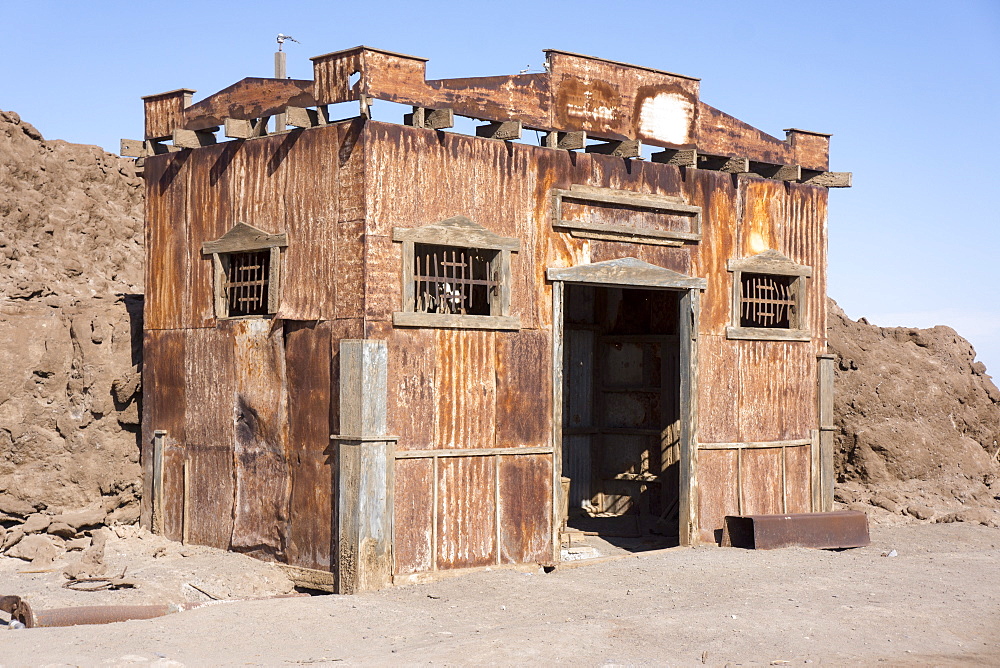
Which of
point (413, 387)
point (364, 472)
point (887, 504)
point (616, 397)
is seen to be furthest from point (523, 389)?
point (887, 504)

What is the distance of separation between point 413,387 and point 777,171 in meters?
6.66

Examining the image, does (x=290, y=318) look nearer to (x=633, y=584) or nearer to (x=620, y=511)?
(x=633, y=584)

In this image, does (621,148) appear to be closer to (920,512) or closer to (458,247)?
(458,247)

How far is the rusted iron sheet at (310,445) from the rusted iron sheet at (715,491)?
503cm

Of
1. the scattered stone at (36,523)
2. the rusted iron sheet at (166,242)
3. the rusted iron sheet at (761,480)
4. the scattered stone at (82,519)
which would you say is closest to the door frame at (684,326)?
the rusted iron sheet at (761,480)

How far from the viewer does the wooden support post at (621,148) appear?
13453 millimetres

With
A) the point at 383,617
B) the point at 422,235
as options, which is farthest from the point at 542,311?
the point at 383,617

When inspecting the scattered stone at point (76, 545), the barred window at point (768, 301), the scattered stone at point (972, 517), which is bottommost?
the scattered stone at point (972, 517)

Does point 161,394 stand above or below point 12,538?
above

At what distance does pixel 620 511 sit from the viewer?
57.2 feet

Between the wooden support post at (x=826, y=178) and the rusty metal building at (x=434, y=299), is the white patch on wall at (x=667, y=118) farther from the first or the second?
the wooden support post at (x=826, y=178)

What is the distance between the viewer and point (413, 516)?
11570 mm

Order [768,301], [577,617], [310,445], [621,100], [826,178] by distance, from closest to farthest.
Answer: [577,617] < [310,445] < [621,100] < [768,301] < [826,178]

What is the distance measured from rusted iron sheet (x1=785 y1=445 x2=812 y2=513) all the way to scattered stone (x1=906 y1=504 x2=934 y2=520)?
116 inches
